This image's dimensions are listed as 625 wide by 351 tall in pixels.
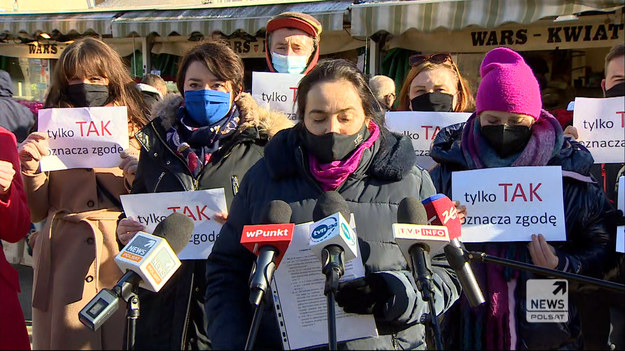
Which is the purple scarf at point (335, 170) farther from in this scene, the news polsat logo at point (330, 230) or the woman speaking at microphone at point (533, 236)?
the woman speaking at microphone at point (533, 236)

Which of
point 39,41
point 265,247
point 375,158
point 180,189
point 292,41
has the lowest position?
point 265,247

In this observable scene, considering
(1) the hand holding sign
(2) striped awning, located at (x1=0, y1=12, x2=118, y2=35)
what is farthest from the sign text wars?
(1) the hand holding sign

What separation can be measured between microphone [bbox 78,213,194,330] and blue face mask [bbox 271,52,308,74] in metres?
2.39

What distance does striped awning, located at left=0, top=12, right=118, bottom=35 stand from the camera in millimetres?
11305

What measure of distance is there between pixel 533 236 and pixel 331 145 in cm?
98

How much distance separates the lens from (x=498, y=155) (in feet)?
9.34

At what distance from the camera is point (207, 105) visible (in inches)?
122

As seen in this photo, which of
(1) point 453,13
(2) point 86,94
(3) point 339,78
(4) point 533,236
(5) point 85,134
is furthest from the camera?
(1) point 453,13

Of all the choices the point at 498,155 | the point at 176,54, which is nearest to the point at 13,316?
the point at 498,155

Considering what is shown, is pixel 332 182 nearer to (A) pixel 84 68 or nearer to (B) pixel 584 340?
(B) pixel 584 340

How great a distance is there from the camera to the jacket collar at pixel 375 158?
234cm

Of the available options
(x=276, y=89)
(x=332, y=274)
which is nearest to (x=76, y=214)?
(x=276, y=89)

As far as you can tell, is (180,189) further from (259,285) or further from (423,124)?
(423,124)

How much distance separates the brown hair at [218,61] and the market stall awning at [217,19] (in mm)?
6002
